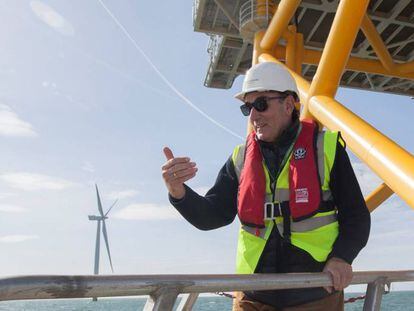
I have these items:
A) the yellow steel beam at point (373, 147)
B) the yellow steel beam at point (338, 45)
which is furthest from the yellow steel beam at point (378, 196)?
the yellow steel beam at point (373, 147)

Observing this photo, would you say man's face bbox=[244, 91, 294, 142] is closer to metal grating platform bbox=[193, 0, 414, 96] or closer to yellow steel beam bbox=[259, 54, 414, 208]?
yellow steel beam bbox=[259, 54, 414, 208]

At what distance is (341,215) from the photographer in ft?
9.63

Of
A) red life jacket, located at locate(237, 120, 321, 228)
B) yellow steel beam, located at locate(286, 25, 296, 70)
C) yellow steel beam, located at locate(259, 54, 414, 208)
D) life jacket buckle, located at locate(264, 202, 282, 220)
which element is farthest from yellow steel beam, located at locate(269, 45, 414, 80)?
life jacket buckle, located at locate(264, 202, 282, 220)

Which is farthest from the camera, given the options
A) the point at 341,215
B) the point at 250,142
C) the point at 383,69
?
the point at 383,69

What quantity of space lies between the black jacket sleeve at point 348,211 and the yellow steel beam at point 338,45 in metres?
3.26

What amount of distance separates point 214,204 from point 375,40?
29.7 feet

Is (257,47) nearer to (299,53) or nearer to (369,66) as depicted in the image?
(299,53)

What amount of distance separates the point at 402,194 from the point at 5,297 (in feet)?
11.1

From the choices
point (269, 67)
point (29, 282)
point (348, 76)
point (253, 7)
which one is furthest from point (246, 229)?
point (348, 76)

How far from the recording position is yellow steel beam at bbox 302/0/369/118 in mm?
5633

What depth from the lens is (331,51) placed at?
237 inches

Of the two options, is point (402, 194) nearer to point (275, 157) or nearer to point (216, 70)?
point (275, 157)

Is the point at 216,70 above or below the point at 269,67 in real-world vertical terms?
above

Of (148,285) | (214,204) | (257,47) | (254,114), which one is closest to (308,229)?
(214,204)
